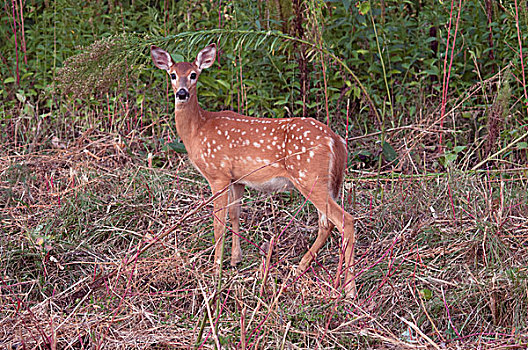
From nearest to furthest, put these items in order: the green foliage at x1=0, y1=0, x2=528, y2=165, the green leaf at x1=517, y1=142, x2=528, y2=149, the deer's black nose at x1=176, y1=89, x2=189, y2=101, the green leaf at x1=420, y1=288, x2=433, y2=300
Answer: the green leaf at x1=420, y1=288, x2=433, y2=300 → the deer's black nose at x1=176, y1=89, x2=189, y2=101 → the green leaf at x1=517, y1=142, x2=528, y2=149 → the green foliage at x1=0, y1=0, x2=528, y2=165

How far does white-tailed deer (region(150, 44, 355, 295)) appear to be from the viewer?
4.01m

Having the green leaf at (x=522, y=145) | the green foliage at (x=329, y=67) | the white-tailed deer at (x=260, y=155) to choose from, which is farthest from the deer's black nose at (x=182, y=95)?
the green leaf at (x=522, y=145)

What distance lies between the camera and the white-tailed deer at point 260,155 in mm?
4008

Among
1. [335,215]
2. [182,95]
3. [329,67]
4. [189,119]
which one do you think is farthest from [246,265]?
[329,67]

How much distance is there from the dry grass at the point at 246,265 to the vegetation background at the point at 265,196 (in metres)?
0.02

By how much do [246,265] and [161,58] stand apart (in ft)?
4.85

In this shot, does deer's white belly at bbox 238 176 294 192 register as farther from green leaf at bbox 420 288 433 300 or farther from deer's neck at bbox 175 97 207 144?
green leaf at bbox 420 288 433 300

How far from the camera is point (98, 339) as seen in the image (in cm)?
328

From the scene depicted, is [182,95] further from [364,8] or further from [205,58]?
[364,8]

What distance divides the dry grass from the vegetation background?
16 mm

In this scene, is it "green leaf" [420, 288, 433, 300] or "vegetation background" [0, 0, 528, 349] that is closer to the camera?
"vegetation background" [0, 0, 528, 349]

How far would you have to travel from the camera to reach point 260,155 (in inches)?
165

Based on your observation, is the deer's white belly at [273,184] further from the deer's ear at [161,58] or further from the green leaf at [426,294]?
the green leaf at [426,294]

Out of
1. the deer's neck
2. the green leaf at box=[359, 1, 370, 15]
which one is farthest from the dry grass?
the green leaf at box=[359, 1, 370, 15]
